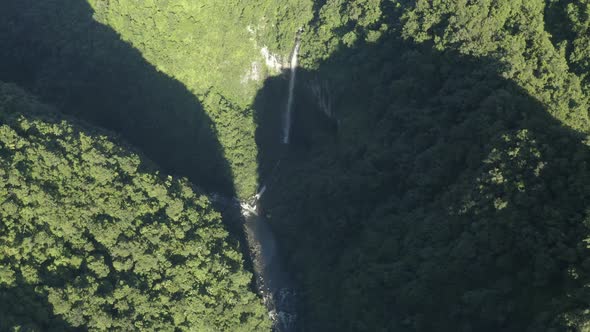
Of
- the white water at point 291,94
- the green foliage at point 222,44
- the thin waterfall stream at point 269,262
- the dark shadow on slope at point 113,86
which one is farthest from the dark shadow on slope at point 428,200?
the dark shadow on slope at point 113,86

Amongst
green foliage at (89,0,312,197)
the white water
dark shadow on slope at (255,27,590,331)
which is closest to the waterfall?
the white water

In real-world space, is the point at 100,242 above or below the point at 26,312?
above

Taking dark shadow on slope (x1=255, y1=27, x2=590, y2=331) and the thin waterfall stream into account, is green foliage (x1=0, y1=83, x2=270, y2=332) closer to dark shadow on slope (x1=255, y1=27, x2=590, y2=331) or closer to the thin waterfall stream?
the thin waterfall stream

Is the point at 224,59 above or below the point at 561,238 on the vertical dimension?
above

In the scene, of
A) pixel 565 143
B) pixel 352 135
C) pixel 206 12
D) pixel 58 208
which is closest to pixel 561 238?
pixel 565 143

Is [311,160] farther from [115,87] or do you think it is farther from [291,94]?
[115,87]

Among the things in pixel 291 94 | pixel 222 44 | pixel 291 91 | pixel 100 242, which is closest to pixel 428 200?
pixel 100 242

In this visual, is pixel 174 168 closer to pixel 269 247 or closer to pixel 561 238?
pixel 269 247
